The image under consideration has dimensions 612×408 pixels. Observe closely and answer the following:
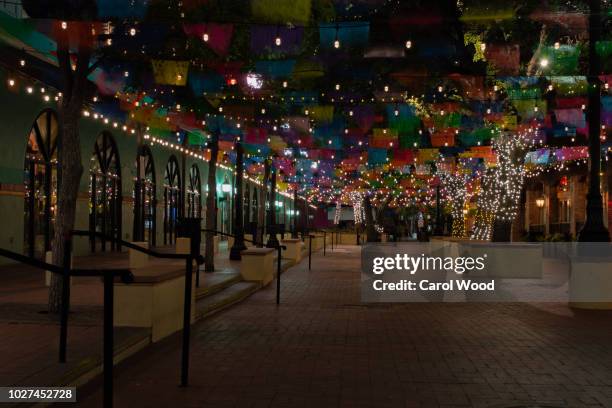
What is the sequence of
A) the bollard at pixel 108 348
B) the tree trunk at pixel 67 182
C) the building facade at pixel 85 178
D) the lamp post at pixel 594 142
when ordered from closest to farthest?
the bollard at pixel 108 348, the tree trunk at pixel 67 182, the lamp post at pixel 594 142, the building facade at pixel 85 178

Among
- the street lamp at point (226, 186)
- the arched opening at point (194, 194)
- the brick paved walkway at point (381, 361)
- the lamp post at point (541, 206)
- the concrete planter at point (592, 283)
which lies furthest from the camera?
the street lamp at point (226, 186)

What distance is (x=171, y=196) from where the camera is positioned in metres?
38.2

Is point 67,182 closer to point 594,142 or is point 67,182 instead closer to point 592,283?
point 592,283

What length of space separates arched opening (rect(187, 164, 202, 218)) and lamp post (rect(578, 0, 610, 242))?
2894 centimetres

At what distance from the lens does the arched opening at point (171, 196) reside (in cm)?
3741

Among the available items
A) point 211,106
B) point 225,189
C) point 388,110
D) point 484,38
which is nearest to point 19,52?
point 211,106

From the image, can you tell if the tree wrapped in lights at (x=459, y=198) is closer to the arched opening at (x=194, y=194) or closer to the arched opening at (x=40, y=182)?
the arched opening at (x=194, y=194)

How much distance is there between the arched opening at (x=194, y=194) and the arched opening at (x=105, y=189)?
1138 centimetres

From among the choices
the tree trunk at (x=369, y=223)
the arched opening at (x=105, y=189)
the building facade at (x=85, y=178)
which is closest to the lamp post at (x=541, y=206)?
the tree trunk at (x=369, y=223)

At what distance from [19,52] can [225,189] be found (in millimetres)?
28635

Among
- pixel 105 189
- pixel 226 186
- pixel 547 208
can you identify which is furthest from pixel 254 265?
pixel 226 186

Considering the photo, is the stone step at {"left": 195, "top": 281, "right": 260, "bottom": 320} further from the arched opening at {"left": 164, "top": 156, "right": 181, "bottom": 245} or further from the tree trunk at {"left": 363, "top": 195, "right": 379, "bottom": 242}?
the tree trunk at {"left": 363, "top": 195, "right": 379, "bottom": 242}

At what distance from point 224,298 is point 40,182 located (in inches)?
439

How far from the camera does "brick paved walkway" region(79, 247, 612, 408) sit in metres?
7.03
